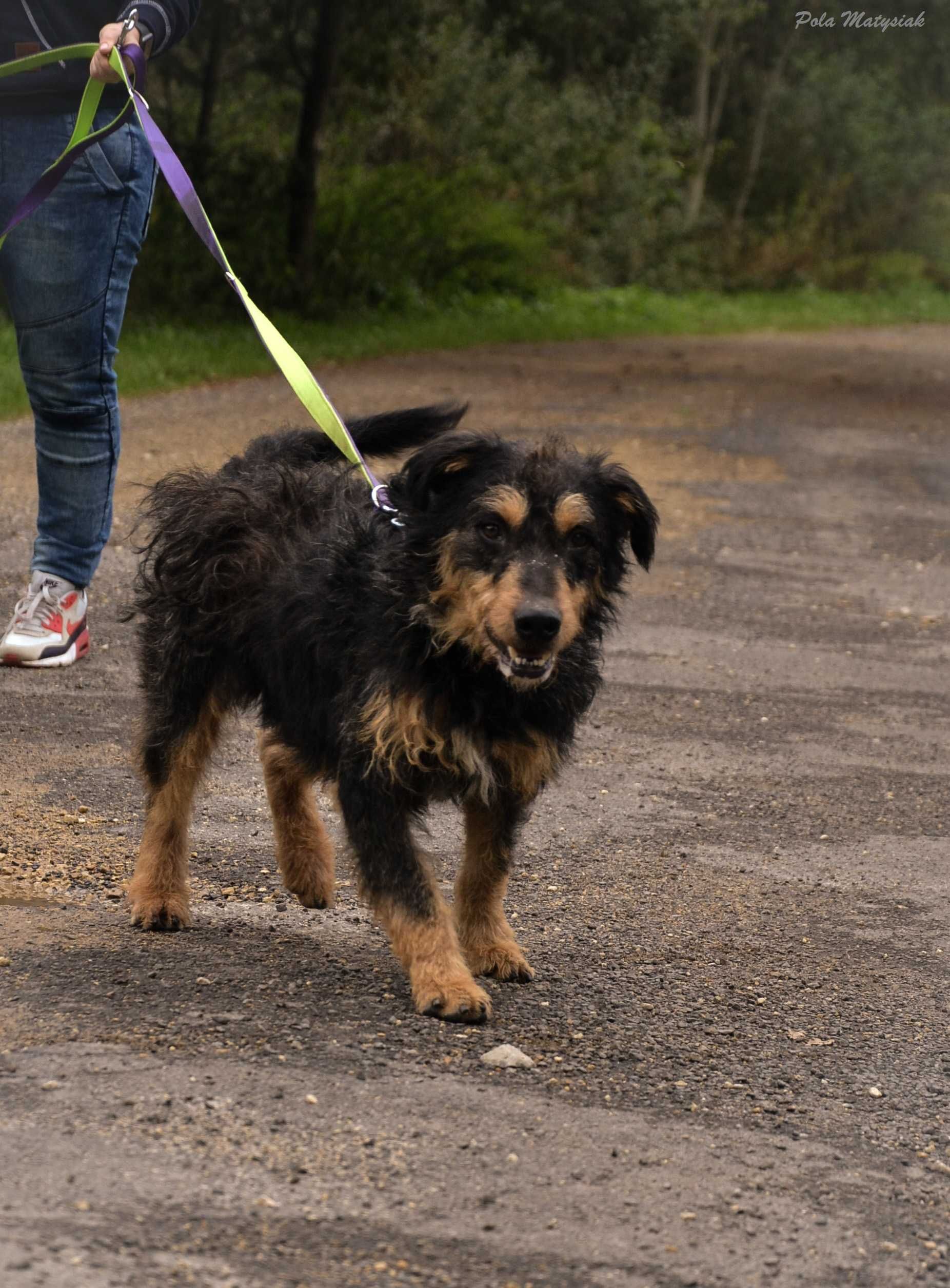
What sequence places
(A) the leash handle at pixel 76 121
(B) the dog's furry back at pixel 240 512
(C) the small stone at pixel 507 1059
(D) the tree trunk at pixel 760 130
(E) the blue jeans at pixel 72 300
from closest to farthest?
(C) the small stone at pixel 507 1059, (B) the dog's furry back at pixel 240 512, (A) the leash handle at pixel 76 121, (E) the blue jeans at pixel 72 300, (D) the tree trunk at pixel 760 130

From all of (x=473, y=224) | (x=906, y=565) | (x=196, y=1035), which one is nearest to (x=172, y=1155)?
(x=196, y=1035)

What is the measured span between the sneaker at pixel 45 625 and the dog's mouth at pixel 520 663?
3217 millimetres

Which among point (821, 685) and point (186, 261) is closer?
point (821, 685)

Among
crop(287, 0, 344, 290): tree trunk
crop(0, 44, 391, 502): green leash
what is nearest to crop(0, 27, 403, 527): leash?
crop(0, 44, 391, 502): green leash

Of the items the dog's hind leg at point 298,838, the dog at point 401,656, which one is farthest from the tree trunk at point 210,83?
the dog's hind leg at point 298,838

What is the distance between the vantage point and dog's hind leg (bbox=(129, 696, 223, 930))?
4.47m

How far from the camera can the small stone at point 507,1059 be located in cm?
371

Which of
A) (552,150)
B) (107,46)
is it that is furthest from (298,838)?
(552,150)

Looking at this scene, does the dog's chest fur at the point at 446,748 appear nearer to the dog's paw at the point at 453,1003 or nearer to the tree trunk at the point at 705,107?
the dog's paw at the point at 453,1003

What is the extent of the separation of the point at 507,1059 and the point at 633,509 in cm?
147

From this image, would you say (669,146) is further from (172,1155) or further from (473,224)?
(172,1155)

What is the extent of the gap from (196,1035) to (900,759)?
13.0 feet

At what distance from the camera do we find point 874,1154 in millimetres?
3459

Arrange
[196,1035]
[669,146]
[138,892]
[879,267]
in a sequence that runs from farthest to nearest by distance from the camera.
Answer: [879,267], [669,146], [138,892], [196,1035]
